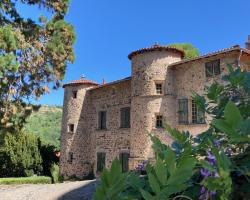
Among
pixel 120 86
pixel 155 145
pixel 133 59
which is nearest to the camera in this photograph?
→ pixel 155 145

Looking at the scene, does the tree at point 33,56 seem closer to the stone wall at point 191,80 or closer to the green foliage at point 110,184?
the stone wall at point 191,80

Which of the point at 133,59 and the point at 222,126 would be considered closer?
the point at 222,126

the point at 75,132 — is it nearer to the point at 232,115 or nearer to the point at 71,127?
the point at 71,127

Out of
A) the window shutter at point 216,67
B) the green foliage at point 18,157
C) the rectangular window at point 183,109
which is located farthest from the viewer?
the green foliage at point 18,157

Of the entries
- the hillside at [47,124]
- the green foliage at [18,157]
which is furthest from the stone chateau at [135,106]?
the hillside at [47,124]

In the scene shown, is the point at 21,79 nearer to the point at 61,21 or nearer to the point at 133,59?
the point at 61,21

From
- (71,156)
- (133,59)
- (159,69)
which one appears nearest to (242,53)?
(159,69)

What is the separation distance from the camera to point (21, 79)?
12281 millimetres

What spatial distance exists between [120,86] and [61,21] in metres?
8.88

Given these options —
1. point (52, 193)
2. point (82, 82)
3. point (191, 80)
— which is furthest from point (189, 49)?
point (52, 193)

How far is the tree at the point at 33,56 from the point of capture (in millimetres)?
11875

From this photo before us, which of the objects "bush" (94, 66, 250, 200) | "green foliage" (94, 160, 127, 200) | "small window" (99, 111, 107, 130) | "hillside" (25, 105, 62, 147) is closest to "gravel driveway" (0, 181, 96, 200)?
"small window" (99, 111, 107, 130)

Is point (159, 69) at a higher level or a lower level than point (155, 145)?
higher

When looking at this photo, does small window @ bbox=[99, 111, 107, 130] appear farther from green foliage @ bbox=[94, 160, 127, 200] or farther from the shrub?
green foliage @ bbox=[94, 160, 127, 200]
